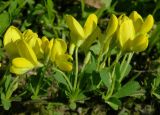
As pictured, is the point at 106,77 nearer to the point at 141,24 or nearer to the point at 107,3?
the point at 141,24

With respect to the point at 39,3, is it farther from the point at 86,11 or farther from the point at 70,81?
the point at 70,81

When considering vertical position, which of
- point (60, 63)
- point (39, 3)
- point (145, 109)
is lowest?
point (145, 109)

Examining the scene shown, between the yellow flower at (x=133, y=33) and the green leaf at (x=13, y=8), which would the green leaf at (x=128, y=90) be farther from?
the green leaf at (x=13, y=8)

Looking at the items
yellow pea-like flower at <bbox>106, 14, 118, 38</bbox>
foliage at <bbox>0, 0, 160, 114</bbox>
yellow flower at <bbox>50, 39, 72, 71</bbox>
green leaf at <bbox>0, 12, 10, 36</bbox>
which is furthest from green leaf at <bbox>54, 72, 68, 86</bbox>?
green leaf at <bbox>0, 12, 10, 36</bbox>

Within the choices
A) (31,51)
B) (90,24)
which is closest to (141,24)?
(90,24)

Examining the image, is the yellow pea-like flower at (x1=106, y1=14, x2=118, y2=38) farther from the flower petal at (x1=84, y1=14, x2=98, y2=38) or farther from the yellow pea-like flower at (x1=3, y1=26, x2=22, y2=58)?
the yellow pea-like flower at (x1=3, y1=26, x2=22, y2=58)

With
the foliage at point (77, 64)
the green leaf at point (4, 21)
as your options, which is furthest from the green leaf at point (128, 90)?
the green leaf at point (4, 21)

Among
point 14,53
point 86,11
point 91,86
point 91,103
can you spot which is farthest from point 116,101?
point 86,11

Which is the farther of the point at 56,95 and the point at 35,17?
the point at 35,17
